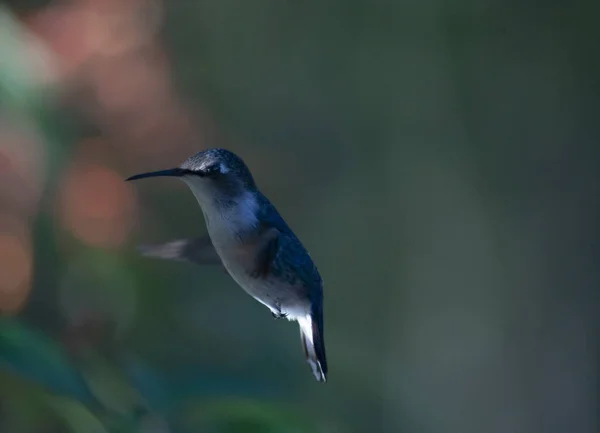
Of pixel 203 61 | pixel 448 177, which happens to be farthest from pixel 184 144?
pixel 448 177

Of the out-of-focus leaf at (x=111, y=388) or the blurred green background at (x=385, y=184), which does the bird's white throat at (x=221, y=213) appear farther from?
the blurred green background at (x=385, y=184)

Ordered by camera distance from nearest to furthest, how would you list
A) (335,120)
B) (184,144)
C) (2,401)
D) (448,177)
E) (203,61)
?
(2,401), (184,144), (203,61), (335,120), (448,177)

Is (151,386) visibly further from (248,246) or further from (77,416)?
(248,246)

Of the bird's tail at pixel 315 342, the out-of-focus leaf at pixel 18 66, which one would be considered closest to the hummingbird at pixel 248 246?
the bird's tail at pixel 315 342

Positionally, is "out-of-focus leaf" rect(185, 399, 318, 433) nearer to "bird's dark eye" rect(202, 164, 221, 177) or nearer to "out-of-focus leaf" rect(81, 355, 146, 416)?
"out-of-focus leaf" rect(81, 355, 146, 416)

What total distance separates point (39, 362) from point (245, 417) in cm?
20

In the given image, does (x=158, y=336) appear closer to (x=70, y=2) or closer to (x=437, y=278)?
(x=70, y=2)

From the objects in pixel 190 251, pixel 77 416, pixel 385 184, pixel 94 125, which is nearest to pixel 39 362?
pixel 77 416

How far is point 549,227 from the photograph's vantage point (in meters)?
2.33

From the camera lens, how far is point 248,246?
1.88 ft

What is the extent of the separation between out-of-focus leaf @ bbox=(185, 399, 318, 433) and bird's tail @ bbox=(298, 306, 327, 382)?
0.20 feet

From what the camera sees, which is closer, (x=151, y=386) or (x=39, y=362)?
(x=39, y=362)

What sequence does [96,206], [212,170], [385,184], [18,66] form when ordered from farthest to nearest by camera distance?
1. [385,184]
2. [96,206]
3. [18,66]
4. [212,170]

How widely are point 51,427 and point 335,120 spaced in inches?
48.9
